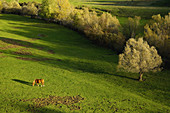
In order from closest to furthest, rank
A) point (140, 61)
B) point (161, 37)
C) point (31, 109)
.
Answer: point (31, 109), point (140, 61), point (161, 37)

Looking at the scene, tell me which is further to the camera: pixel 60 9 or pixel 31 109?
pixel 60 9

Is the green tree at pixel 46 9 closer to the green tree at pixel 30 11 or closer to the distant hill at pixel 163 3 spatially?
the green tree at pixel 30 11

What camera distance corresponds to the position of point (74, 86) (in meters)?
33.4

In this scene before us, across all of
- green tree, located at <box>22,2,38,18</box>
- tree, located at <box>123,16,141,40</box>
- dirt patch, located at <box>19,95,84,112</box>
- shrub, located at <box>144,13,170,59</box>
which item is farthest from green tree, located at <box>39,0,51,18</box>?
dirt patch, located at <box>19,95,84,112</box>

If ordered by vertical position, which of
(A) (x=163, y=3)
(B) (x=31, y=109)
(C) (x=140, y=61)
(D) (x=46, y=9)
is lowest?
(B) (x=31, y=109)

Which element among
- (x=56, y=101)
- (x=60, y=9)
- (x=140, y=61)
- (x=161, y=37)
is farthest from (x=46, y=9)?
(x=56, y=101)

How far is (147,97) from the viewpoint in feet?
113

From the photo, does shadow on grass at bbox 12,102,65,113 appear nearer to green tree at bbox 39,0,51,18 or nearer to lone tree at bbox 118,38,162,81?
lone tree at bbox 118,38,162,81

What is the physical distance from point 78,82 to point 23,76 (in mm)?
12223

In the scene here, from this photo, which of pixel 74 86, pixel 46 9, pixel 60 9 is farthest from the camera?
pixel 60 9

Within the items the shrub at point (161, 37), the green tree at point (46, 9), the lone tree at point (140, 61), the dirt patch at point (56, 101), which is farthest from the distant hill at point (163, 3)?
the dirt patch at point (56, 101)

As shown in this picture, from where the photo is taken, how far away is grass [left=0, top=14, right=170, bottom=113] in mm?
24859

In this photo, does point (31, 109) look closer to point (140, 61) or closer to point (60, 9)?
point (140, 61)

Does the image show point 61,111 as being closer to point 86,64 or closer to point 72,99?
point 72,99
